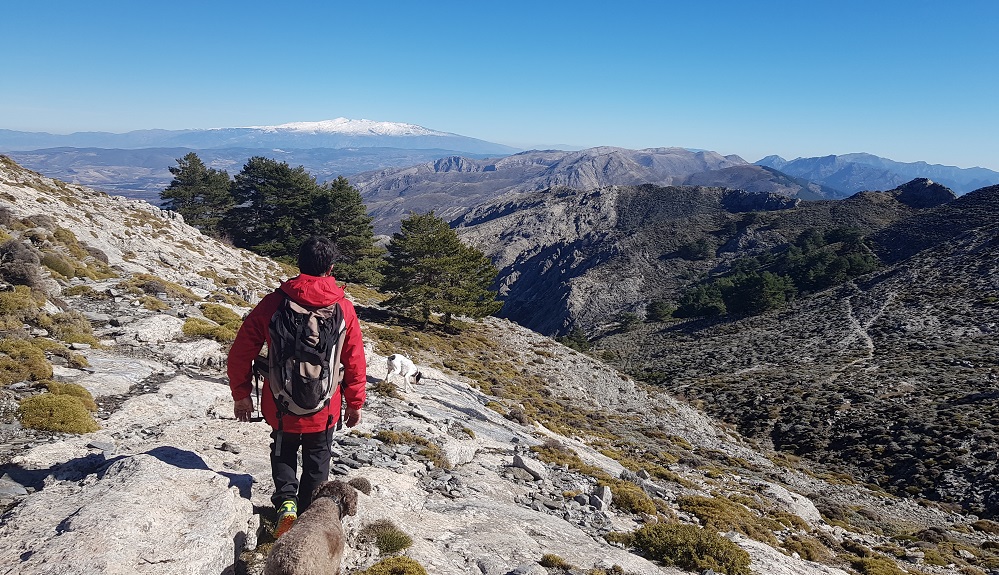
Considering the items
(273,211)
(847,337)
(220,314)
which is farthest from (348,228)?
(847,337)

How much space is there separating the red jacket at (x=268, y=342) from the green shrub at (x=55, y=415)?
157 inches

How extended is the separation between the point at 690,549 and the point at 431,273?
26526 mm

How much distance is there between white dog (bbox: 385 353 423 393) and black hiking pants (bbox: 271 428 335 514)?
29.8ft

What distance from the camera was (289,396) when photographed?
4910mm

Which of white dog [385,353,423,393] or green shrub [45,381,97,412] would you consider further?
white dog [385,353,423,393]

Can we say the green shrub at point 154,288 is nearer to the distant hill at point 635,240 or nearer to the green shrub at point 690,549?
the green shrub at point 690,549

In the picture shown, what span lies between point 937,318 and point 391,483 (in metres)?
53.7

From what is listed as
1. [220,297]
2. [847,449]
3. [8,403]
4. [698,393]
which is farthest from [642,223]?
[8,403]

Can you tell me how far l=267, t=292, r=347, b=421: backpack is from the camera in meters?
4.76

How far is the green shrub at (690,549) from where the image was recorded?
7.59 metres

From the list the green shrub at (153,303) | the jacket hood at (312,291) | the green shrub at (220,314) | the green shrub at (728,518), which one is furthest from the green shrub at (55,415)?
the green shrub at (728,518)

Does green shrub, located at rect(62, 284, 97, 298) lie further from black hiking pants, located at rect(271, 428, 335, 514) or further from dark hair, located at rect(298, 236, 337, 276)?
dark hair, located at rect(298, 236, 337, 276)

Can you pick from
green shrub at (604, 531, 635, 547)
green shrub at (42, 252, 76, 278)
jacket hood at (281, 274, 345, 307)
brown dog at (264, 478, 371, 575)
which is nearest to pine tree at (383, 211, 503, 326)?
green shrub at (42, 252, 76, 278)

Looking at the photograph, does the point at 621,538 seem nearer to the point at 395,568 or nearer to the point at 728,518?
the point at 728,518
